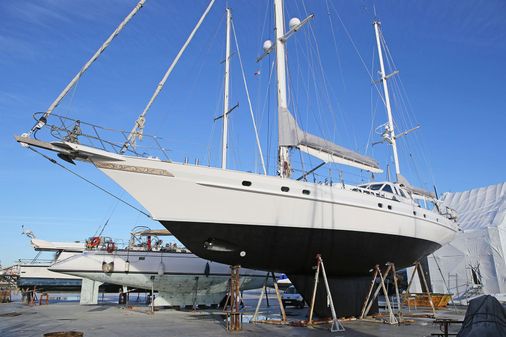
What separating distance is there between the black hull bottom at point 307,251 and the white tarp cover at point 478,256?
14402 millimetres

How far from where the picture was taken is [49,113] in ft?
31.1

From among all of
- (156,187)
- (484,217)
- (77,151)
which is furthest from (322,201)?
(484,217)

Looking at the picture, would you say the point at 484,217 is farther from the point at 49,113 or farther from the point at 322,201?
the point at 49,113

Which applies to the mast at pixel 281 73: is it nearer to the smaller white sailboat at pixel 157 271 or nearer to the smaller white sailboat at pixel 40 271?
the smaller white sailboat at pixel 157 271

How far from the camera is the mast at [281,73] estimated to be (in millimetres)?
13146

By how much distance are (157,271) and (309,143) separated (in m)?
11.4

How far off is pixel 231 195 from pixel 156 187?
2.13m

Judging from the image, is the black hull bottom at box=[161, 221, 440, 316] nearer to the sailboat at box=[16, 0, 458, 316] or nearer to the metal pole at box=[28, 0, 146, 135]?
the sailboat at box=[16, 0, 458, 316]

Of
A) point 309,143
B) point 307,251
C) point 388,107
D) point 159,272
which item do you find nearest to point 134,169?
point 307,251

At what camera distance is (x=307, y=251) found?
1215cm

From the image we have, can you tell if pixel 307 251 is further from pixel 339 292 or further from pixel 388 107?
pixel 388 107

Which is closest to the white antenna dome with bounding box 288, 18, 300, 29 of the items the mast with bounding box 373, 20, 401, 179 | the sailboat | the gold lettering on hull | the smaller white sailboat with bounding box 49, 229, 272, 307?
the sailboat

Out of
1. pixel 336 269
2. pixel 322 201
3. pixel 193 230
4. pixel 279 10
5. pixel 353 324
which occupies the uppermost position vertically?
pixel 279 10

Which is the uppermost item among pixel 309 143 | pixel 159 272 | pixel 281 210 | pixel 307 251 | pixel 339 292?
pixel 309 143
